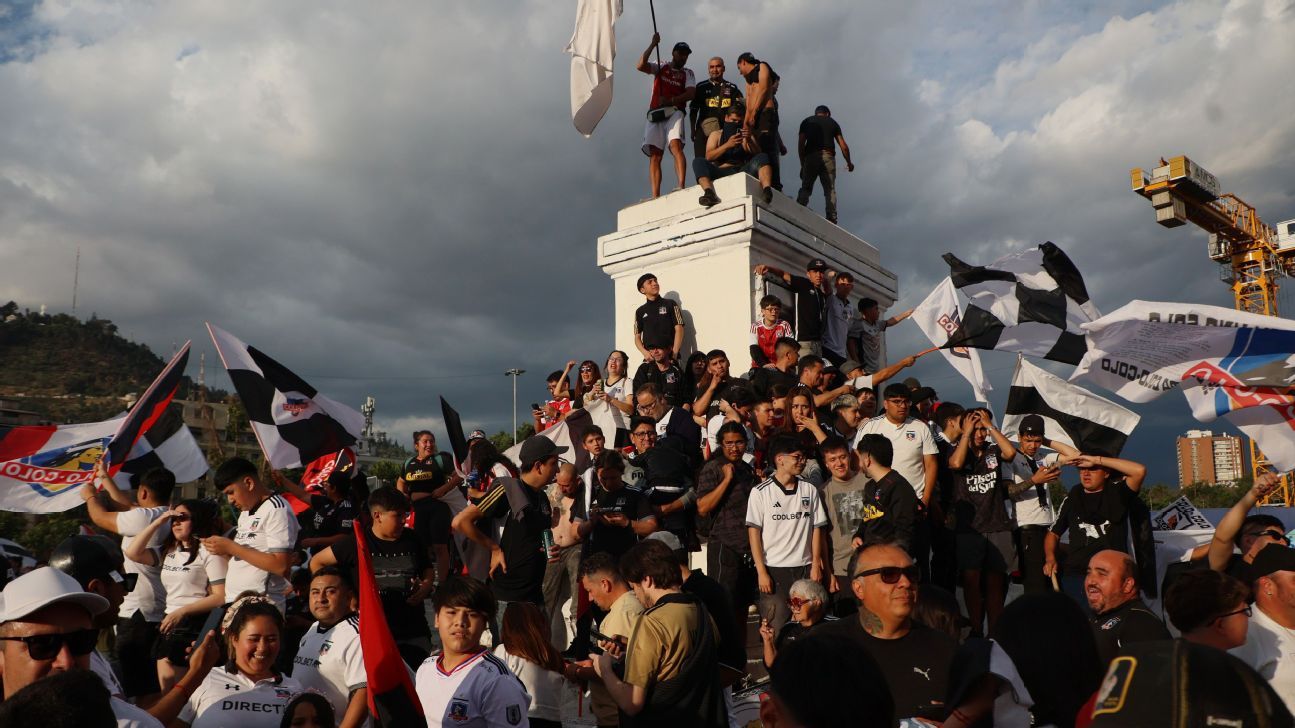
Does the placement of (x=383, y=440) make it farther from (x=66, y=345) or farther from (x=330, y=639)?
(x=330, y=639)

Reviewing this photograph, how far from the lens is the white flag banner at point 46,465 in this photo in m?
7.76

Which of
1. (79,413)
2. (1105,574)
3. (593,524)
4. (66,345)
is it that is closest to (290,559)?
(593,524)

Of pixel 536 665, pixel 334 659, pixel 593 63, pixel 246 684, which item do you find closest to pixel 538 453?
pixel 536 665

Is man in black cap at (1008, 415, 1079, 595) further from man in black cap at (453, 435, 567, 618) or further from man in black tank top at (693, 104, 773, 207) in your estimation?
man in black tank top at (693, 104, 773, 207)

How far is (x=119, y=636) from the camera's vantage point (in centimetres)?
553

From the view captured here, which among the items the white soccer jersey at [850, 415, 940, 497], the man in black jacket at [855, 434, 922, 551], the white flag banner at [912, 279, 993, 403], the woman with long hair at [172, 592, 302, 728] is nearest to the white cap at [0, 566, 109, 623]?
the woman with long hair at [172, 592, 302, 728]

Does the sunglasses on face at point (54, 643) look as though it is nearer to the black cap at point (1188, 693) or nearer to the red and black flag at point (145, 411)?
the black cap at point (1188, 693)

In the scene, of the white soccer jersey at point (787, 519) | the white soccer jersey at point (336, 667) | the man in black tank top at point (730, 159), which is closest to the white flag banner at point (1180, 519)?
the white soccer jersey at point (787, 519)

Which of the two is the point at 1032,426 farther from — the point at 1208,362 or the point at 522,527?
the point at 522,527

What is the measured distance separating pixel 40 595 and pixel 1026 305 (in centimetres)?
753

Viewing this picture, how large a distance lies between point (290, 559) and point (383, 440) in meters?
110

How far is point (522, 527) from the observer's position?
6.09m

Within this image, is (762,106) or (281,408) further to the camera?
(762,106)

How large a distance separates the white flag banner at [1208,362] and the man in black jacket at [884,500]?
59.6 inches
